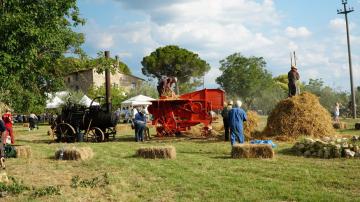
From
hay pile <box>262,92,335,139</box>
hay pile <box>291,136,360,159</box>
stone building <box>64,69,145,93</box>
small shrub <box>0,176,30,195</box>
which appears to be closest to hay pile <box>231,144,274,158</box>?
hay pile <box>291,136,360,159</box>

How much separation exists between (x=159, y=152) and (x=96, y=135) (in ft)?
28.1

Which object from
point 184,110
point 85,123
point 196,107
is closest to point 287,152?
point 196,107

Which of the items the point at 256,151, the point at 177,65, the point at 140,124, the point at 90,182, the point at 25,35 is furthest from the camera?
the point at 177,65

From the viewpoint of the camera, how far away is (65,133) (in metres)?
21.7

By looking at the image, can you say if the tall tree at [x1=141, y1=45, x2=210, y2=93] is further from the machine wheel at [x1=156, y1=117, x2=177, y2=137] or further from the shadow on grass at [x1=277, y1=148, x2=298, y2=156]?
Answer: the shadow on grass at [x1=277, y1=148, x2=298, y2=156]

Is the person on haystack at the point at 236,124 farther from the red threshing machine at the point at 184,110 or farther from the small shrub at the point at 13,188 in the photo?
the small shrub at the point at 13,188

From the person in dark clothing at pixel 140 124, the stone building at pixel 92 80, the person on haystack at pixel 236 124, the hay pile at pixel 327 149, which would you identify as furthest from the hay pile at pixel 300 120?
the stone building at pixel 92 80

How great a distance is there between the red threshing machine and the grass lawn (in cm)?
741

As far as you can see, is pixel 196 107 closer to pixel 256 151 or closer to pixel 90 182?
pixel 256 151

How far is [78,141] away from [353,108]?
30045 mm

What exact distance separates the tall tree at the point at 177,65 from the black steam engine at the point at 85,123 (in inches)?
1883

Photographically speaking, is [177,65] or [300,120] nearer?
[300,120]

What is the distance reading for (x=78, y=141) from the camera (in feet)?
70.4

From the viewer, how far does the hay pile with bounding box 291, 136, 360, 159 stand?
12.7 metres
